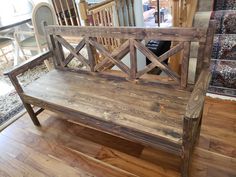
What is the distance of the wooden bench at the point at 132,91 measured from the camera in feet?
3.77

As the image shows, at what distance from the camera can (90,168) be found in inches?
59.4

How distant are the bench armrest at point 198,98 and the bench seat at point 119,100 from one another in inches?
7.3

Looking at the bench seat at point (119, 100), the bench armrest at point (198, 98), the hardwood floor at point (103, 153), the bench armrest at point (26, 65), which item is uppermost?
the bench armrest at point (26, 65)

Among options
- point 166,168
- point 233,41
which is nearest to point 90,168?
point 166,168

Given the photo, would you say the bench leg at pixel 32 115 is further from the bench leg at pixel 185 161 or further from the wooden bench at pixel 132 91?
the bench leg at pixel 185 161

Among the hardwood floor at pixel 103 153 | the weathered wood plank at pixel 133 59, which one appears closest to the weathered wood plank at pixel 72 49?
the weathered wood plank at pixel 133 59

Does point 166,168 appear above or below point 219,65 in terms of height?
below

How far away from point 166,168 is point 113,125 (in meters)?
0.54

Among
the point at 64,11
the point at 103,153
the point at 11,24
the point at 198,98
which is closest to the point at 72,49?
the point at 103,153

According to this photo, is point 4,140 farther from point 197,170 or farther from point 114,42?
point 114,42

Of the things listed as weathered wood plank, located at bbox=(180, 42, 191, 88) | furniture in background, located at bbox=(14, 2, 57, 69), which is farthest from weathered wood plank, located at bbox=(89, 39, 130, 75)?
furniture in background, located at bbox=(14, 2, 57, 69)

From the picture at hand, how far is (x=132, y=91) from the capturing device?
5.03ft

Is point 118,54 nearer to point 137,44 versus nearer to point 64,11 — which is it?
point 137,44

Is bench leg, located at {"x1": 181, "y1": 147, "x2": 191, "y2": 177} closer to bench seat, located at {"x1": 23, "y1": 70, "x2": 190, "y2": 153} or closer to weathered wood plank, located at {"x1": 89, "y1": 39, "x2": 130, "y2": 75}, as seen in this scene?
bench seat, located at {"x1": 23, "y1": 70, "x2": 190, "y2": 153}
